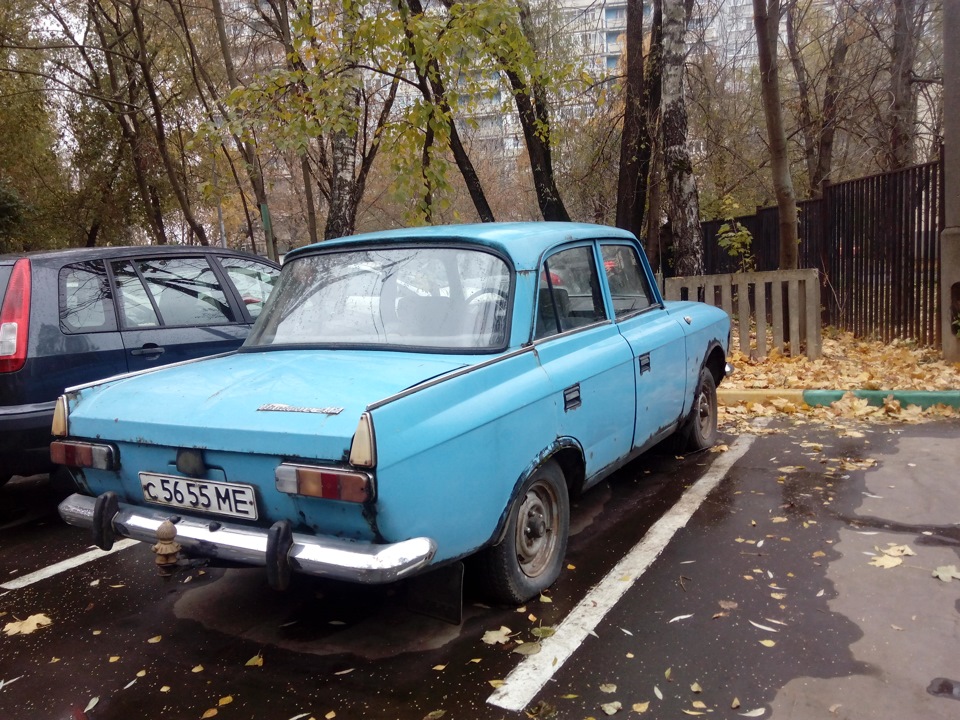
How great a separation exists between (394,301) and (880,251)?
7.75m

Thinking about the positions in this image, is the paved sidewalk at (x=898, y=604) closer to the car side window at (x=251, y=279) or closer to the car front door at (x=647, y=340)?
the car front door at (x=647, y=340)

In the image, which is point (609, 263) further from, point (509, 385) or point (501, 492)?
point (501, 492)

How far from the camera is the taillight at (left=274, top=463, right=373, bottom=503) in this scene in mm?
2607

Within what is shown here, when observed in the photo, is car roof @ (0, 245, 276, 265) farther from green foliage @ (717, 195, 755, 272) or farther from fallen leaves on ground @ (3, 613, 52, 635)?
green foliage @ (717, 195, 755, 272)

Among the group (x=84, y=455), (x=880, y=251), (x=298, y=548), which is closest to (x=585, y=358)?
(x=298, y=548)

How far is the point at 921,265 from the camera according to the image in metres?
8.73

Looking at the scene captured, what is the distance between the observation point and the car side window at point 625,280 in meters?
4.64

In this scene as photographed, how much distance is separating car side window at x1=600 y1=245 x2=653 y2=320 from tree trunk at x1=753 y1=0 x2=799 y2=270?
564 cm

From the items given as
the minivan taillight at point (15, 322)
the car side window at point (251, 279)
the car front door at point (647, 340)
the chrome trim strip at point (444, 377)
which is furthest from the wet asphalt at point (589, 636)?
the car side window at point (251, 279)

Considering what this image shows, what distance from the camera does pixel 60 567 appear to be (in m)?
4.32

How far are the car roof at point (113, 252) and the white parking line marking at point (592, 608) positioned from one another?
3.76 metres

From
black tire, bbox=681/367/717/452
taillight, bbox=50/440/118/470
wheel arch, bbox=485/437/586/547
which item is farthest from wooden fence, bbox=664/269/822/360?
taillight, bbox=50/440/118/470

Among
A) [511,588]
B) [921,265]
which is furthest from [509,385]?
[921,265]

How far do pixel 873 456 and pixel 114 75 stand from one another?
19.8 metres
